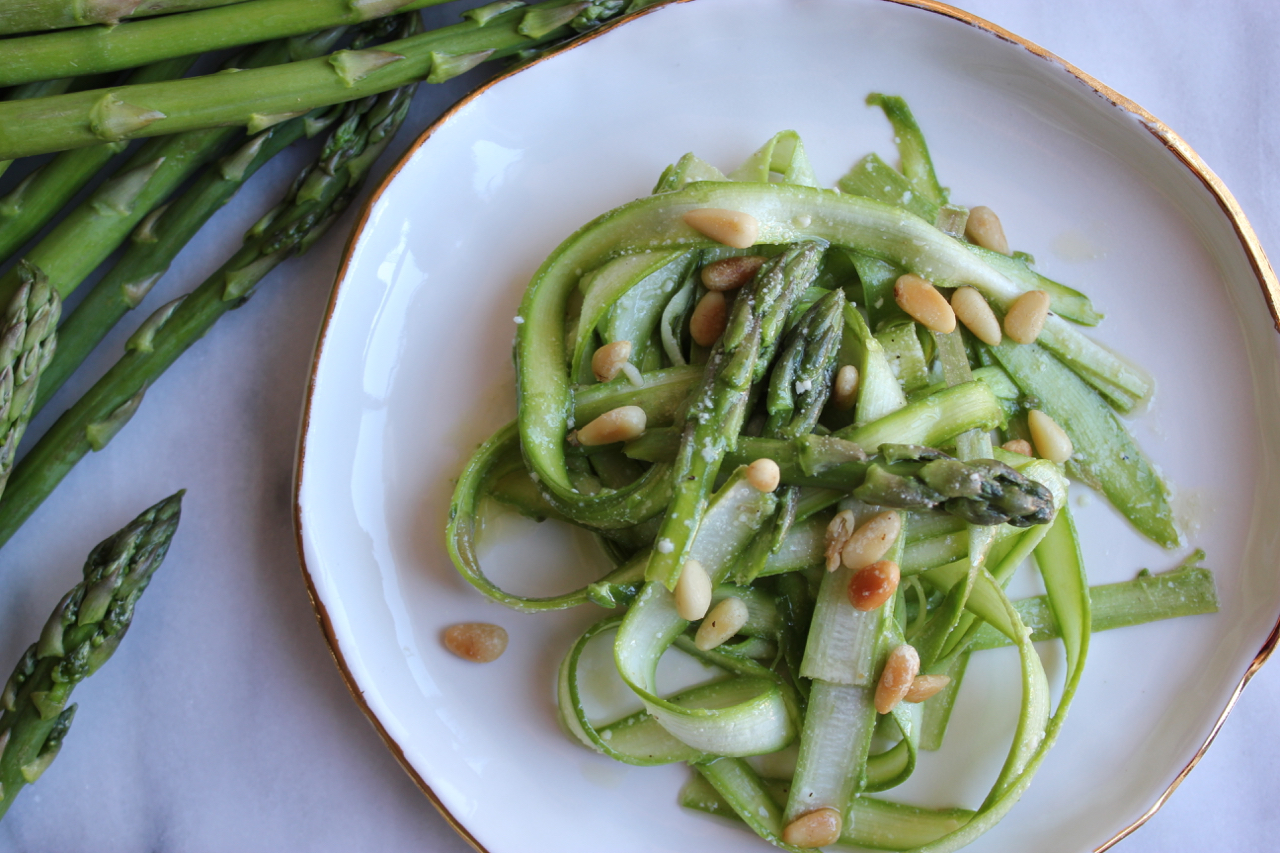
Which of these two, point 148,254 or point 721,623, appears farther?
point 148,254

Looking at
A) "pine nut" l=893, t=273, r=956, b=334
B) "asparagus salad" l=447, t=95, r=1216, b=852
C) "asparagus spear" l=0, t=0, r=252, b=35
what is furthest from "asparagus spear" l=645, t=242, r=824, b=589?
"asparagus spear" l=0, t=0, r=252, b=35

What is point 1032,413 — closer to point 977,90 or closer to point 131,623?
point 977,90

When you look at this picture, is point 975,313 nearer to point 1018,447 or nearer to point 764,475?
point 1018,447

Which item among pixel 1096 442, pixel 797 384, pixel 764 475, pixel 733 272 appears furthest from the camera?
pixel 1096 442

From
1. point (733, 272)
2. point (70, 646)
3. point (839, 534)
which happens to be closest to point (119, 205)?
point (70, 646)

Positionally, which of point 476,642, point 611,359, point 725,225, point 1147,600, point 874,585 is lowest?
point 476,642

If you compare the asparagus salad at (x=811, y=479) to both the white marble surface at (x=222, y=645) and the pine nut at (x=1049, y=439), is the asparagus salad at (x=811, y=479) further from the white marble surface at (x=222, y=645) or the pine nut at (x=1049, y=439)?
the white marble surface at (x=222, y=645)

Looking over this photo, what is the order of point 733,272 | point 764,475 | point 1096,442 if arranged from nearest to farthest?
point 764,475 → point 733,272 → point 1096,442

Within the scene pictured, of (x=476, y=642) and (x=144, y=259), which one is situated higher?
(x=144, y=259)
